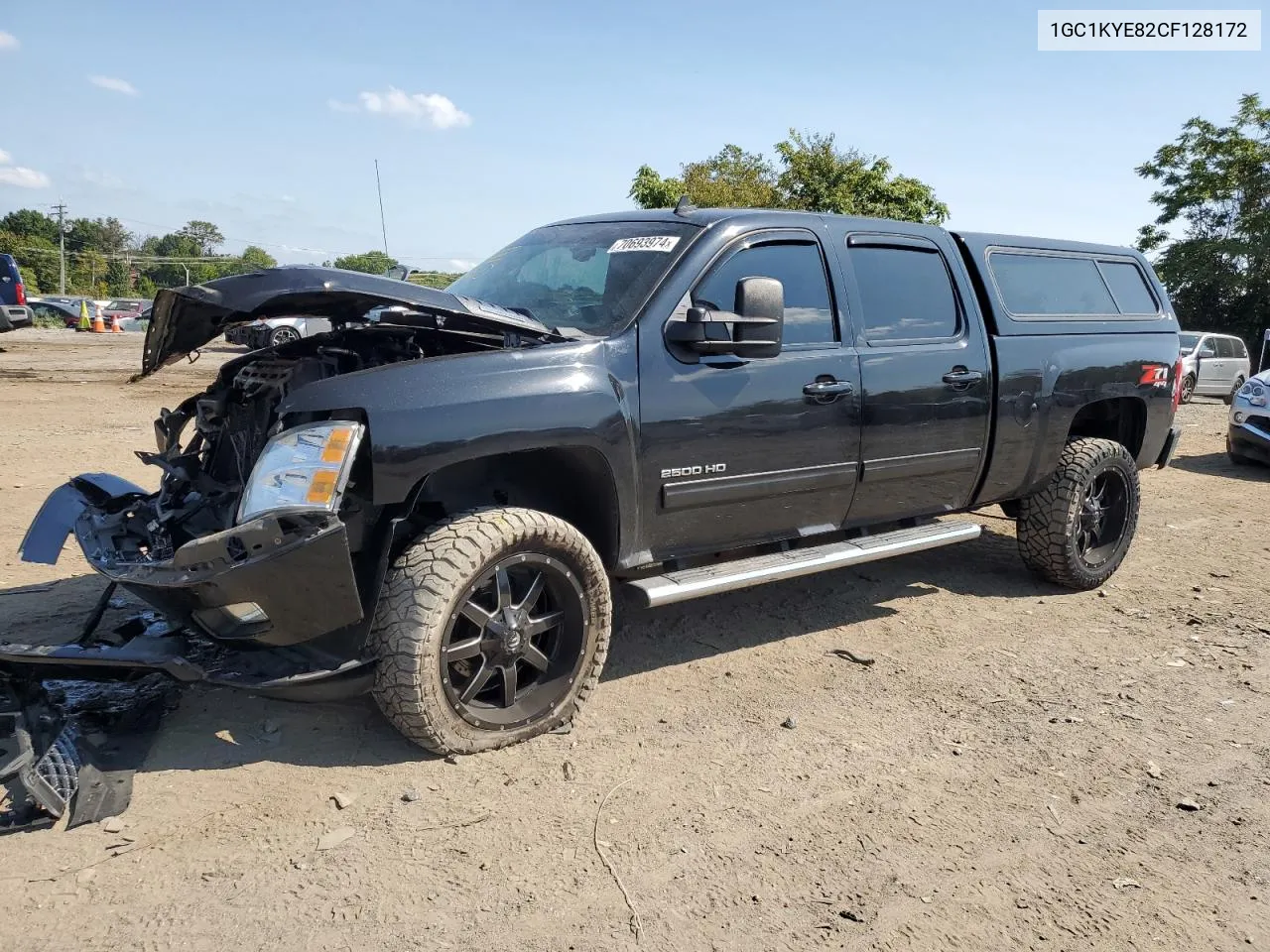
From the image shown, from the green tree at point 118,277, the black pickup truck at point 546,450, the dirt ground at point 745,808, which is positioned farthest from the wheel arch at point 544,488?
the green tree at point 118,277

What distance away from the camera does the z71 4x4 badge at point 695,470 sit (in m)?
3.82

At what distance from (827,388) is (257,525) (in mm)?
2476

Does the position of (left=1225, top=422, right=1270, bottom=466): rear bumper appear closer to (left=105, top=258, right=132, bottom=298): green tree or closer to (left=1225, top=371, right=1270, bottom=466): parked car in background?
(left=1225, top=371, right=1270, bottom=466): parked car in background

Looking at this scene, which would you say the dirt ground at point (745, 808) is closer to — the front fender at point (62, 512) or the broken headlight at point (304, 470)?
the front fender at point (62, 512)

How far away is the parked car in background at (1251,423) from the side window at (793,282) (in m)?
8.22

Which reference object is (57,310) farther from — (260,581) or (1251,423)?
(260,581)

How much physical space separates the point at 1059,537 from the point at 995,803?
8.74 ft

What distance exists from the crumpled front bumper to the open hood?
76cm

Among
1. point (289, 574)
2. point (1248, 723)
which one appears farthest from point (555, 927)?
point (1248, 723)

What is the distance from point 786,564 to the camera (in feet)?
13.9

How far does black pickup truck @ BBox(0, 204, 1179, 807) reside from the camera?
3113 mm

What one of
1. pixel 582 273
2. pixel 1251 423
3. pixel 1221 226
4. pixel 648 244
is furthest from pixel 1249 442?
pixel 1221 226

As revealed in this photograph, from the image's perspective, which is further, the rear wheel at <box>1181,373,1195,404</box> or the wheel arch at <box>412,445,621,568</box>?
the rear wheel at <box>1181,373,1195,404</box>

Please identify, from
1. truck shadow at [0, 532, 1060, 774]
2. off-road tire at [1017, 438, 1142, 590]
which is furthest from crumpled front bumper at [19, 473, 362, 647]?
off-road tire at [1017, 438, 1142, 590]
